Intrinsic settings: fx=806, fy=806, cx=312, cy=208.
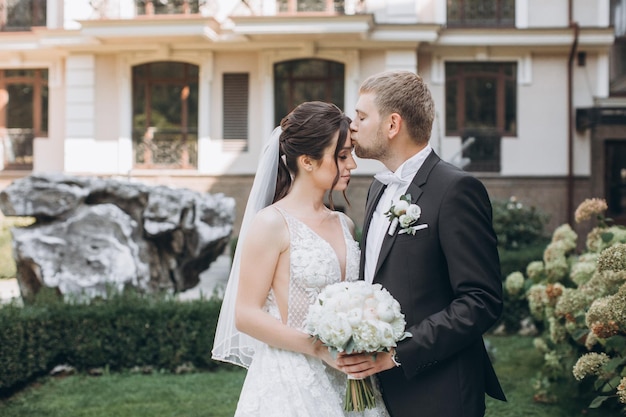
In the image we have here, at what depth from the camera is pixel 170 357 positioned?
7.93m

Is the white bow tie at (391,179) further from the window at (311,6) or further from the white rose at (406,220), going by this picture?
the window at (311,6)

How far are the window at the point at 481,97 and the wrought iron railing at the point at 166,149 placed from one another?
6.48 meters

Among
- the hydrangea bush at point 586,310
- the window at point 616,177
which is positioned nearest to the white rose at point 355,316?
the hydrangea bush at point 586,310

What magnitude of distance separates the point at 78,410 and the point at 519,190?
49.7 ft

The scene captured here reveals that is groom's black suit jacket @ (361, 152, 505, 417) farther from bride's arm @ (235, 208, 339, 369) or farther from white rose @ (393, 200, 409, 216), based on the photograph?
bride's arm @ (235, 208, 339, 369)

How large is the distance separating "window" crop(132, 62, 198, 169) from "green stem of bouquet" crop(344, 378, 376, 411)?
17258mm

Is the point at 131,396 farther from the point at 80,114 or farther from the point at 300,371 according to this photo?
the point at 80,114

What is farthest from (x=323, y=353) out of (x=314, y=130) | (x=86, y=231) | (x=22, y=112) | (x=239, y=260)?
(x=22, y=112)

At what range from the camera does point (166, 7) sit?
20188mm

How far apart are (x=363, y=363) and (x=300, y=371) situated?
449 mm

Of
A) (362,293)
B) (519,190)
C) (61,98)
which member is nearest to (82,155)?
(61,98)

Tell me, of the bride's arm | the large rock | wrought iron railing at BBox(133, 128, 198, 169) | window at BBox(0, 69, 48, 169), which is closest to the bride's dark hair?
the bride's arm

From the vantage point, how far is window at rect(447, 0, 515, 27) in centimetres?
2030

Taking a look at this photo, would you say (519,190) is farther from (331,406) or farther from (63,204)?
(331,406)
